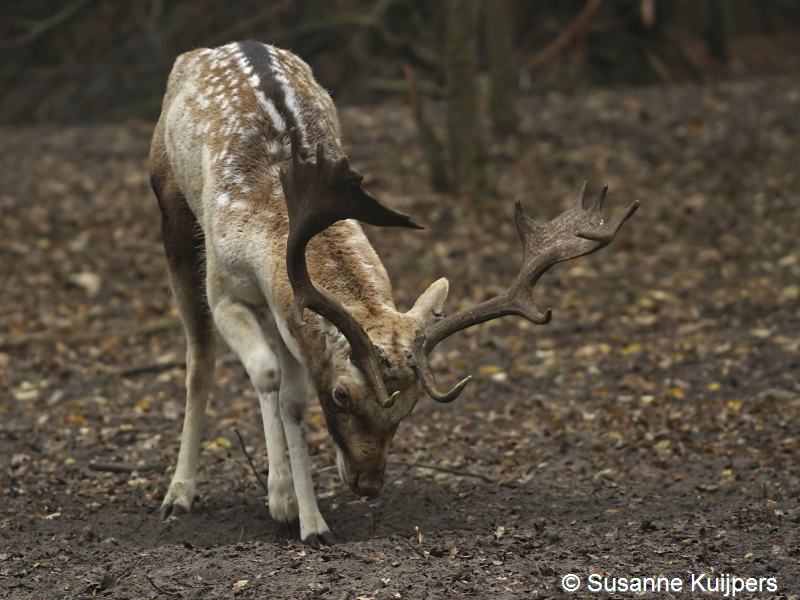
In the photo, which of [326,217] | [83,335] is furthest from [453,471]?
[83,335]

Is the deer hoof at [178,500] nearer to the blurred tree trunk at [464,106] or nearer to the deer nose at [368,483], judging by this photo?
the deer nose at [368,483]

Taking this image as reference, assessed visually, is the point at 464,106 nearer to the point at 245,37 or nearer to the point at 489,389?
the point at 489,389

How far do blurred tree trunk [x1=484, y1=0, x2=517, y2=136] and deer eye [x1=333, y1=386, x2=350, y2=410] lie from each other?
9417 millimetres

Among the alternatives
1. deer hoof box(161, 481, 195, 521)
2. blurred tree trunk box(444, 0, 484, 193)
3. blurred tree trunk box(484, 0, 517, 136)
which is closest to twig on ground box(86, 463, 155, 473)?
deer hoof box(161, 481, 195, 521)

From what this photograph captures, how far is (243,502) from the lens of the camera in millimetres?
7004

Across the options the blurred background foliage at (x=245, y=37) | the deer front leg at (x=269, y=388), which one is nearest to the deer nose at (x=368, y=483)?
the deer front leg at (x=269, y=388)

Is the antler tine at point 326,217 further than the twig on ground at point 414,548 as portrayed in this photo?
No

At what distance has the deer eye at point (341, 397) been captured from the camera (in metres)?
5.55

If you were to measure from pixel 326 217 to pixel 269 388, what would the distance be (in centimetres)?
110

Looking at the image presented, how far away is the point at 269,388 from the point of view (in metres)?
6.21

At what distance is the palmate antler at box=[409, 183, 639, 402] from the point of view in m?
5.57

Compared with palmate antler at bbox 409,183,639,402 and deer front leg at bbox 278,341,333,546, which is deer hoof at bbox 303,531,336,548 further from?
palmate antler at bbox 409,183,639,402

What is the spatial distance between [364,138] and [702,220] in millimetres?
4557

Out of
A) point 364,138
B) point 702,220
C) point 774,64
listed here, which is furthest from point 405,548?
point 774,64
